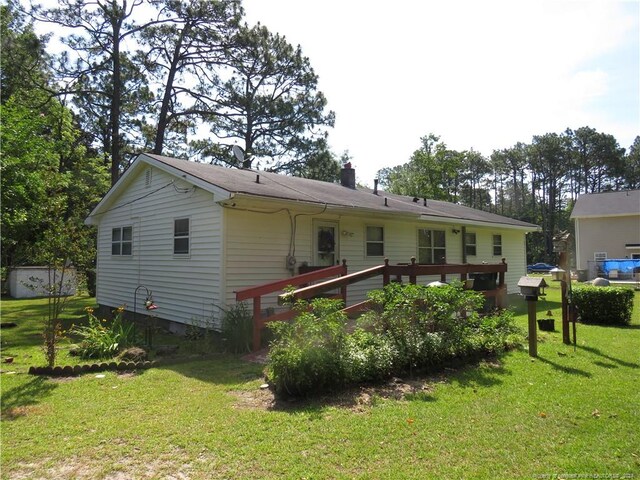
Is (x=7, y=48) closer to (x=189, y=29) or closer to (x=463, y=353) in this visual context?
(x=189, y=29)

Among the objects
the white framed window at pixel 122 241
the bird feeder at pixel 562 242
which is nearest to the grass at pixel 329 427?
the bird feeder at pixel 562 242

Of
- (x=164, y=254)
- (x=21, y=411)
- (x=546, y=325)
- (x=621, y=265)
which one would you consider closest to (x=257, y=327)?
(x=21, y=411)

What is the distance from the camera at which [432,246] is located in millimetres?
13984

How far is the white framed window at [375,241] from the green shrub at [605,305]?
194 inches

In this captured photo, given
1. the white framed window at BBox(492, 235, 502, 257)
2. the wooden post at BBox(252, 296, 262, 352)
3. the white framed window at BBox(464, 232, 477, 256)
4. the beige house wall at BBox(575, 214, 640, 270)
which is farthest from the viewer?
the beige house wall at BBox(575, 214, 640, 270)

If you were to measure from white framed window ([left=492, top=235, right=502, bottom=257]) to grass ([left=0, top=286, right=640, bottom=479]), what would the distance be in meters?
11.7

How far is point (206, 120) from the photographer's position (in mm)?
26047

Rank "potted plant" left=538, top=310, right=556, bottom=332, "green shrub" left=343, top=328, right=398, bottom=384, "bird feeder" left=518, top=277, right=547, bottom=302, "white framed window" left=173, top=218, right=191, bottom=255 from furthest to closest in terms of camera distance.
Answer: "white framed window" left=173, top=218, right=191, bottom=255
"potted plant" left=538, top=310, right=556, bottom=332
"bird feeder" left=518, top=277, right=547, bottom=302
"green shrub" left=343, top=328, right=398, bottom=384

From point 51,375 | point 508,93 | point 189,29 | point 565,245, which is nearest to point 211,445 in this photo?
point 51,375

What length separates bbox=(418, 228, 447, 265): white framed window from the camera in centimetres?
1362

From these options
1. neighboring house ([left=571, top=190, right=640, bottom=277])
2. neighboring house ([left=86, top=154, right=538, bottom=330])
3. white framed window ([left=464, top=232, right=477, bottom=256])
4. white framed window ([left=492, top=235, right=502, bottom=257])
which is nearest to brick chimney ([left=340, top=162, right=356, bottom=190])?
neighboring house ([left=86, top=154, right=538, bottom=330])

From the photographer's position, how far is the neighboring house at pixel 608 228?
29.0 metres

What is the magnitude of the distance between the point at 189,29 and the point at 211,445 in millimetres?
25025

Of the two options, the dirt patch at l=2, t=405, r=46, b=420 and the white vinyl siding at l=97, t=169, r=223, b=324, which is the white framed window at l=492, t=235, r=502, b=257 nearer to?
the white vinyl siding at l=97, t=169, r=223, b=324
